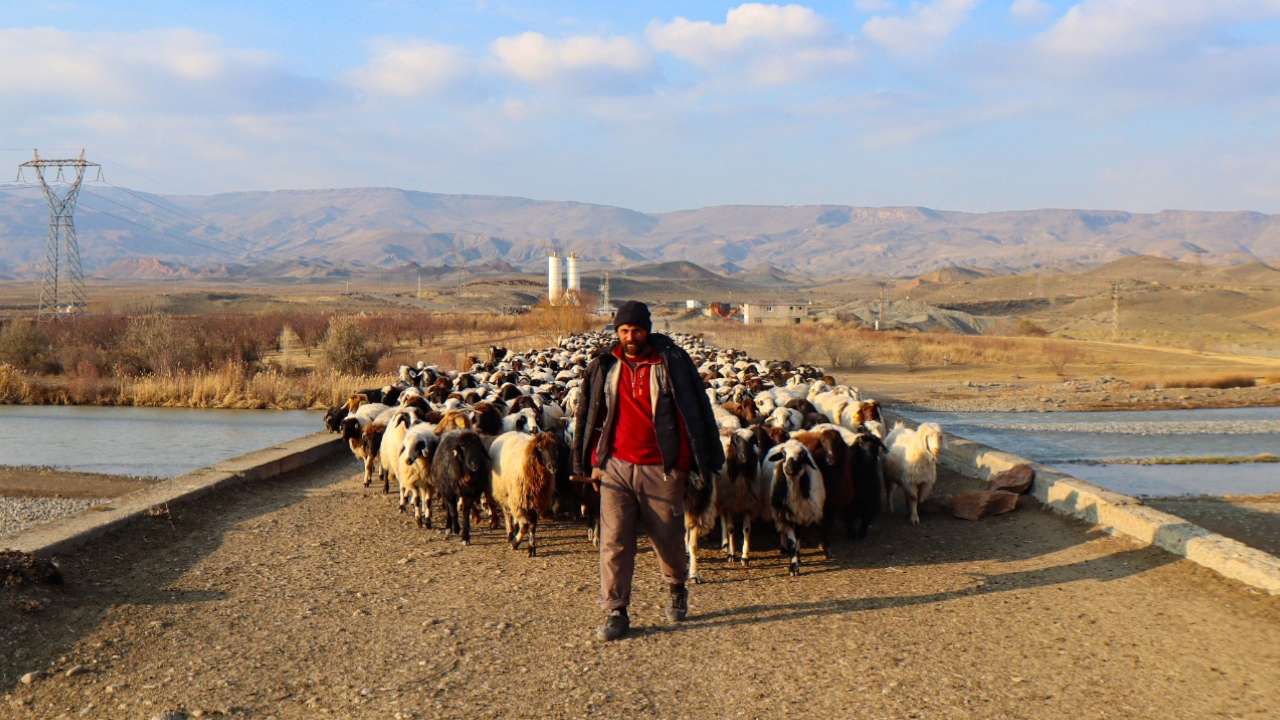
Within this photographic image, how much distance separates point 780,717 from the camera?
4586mm

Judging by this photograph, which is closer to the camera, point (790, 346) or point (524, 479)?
point (524, 479)

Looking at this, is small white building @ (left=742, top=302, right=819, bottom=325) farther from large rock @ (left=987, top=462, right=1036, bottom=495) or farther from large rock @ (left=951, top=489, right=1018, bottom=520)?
large rock @ (left=951, top=489, right=1018, bottom=520)

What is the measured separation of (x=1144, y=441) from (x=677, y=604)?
1442 cm

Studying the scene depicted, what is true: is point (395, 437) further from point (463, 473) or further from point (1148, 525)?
point (1148, 525)

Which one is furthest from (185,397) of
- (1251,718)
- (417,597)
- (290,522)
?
(1251,718)

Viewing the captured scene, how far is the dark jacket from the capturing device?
553 cm

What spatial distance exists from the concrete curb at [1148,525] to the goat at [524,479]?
4828 millimetres

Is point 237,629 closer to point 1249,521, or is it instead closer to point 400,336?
point 1249,521

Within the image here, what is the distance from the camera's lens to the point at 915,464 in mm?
9070

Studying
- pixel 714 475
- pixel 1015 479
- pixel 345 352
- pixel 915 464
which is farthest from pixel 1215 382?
pixel 714 475

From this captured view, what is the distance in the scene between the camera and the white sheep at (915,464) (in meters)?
9.04

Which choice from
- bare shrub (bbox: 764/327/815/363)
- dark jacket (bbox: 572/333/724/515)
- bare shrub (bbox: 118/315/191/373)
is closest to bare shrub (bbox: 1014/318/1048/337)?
bare shrub (bbox: 764/327/815/363)

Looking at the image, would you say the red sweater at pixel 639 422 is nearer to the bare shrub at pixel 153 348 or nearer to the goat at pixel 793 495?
the goat at pixel 793 495

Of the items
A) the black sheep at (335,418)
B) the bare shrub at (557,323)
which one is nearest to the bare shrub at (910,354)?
the bare shrub at (557,323)
